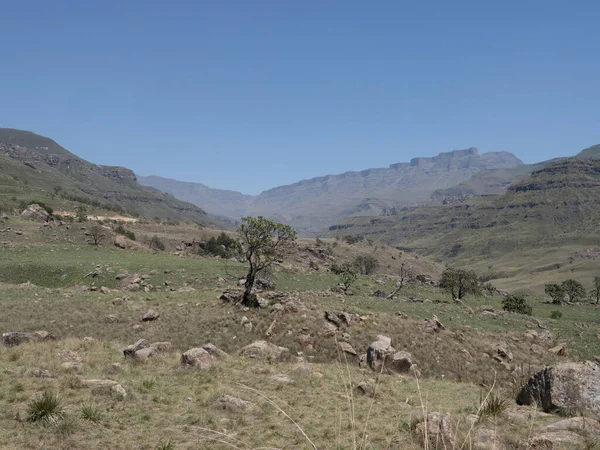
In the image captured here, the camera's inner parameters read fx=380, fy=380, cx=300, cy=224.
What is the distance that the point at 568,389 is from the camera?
1256 centimetres

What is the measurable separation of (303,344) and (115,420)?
49.9 feet

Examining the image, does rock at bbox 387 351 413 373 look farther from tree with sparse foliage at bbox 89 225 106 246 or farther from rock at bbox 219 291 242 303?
tree with sparse foliage at bbox 89 225 106 246

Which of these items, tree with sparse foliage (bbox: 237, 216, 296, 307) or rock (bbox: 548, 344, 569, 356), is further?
tree with sparse foliage (bbox: 237, 216, 296, 307)

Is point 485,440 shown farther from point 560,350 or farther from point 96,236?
point 96,236

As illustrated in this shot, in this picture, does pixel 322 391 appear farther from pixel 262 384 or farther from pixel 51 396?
pixel 51 396

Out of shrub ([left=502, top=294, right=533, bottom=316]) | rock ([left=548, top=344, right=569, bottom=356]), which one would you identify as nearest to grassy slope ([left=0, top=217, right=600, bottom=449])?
rock ([left=548, top=344, right=569, bottom=356])

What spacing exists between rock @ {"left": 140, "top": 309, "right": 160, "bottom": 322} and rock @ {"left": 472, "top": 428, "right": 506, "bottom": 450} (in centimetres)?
2305

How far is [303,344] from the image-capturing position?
24.6m

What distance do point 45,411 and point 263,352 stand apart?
11.5m

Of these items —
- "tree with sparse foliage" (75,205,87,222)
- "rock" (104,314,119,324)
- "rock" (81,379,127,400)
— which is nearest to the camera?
"rock" (81,379,127,400)

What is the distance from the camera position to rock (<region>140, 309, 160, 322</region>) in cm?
2691

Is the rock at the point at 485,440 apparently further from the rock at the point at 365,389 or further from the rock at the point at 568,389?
the rock at the point at 365,389

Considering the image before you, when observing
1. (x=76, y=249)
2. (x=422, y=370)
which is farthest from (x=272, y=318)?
(x=76, y=249)

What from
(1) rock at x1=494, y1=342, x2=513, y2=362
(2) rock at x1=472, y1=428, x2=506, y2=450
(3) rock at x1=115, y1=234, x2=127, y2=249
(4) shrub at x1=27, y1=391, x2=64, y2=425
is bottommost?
(1) rock at x1=494, y1=342, x2=513, y2=362
